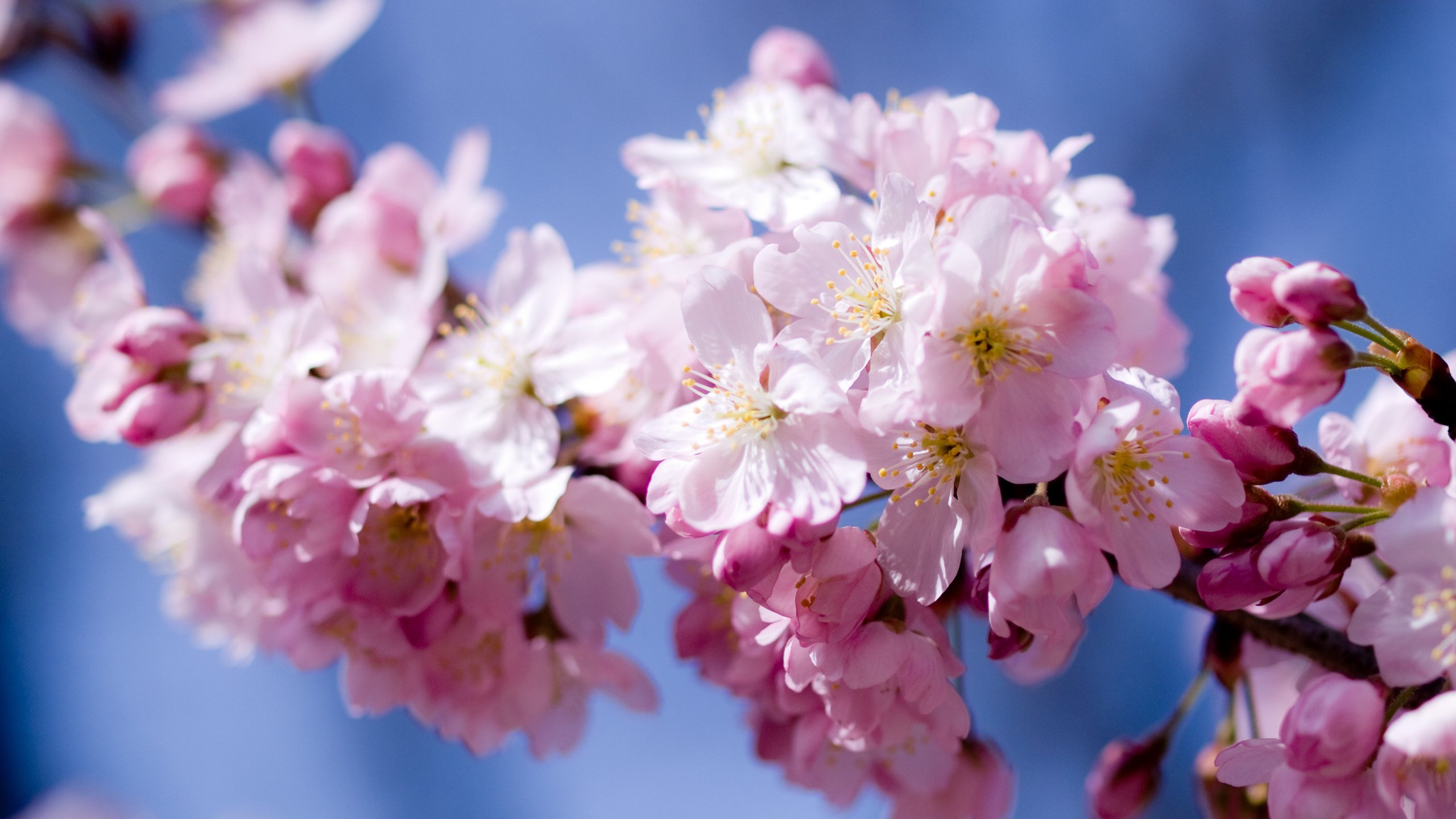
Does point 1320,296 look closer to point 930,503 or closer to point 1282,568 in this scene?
point 1282,568

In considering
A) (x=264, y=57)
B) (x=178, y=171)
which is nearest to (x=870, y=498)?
(x=178, y=171)

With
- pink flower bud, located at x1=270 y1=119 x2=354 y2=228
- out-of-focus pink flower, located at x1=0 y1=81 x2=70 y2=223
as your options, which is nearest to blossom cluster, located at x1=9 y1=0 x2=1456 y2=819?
pink flower bud, located at x1=270 y1=119 x2=354 y2=228

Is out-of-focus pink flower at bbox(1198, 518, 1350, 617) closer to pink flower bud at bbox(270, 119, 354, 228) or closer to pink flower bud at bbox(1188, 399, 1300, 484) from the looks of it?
pink flower bud at bbox(1188, 399, 1300, 484)

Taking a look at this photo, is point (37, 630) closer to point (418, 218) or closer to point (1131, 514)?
point (418, 218)

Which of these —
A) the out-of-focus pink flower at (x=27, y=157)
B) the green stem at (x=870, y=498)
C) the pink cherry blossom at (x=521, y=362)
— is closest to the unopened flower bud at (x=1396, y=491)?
the green stem at (x=870, y=498)

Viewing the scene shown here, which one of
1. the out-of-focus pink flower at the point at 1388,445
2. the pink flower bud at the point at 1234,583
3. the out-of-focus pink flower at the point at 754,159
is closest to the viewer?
the pink flower bud at the point at 1234,583

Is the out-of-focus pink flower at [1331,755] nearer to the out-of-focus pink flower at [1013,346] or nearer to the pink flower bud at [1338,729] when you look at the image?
the pink flower bud at [1338,729]

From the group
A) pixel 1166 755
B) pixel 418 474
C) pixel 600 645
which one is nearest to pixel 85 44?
pixel 418 474
